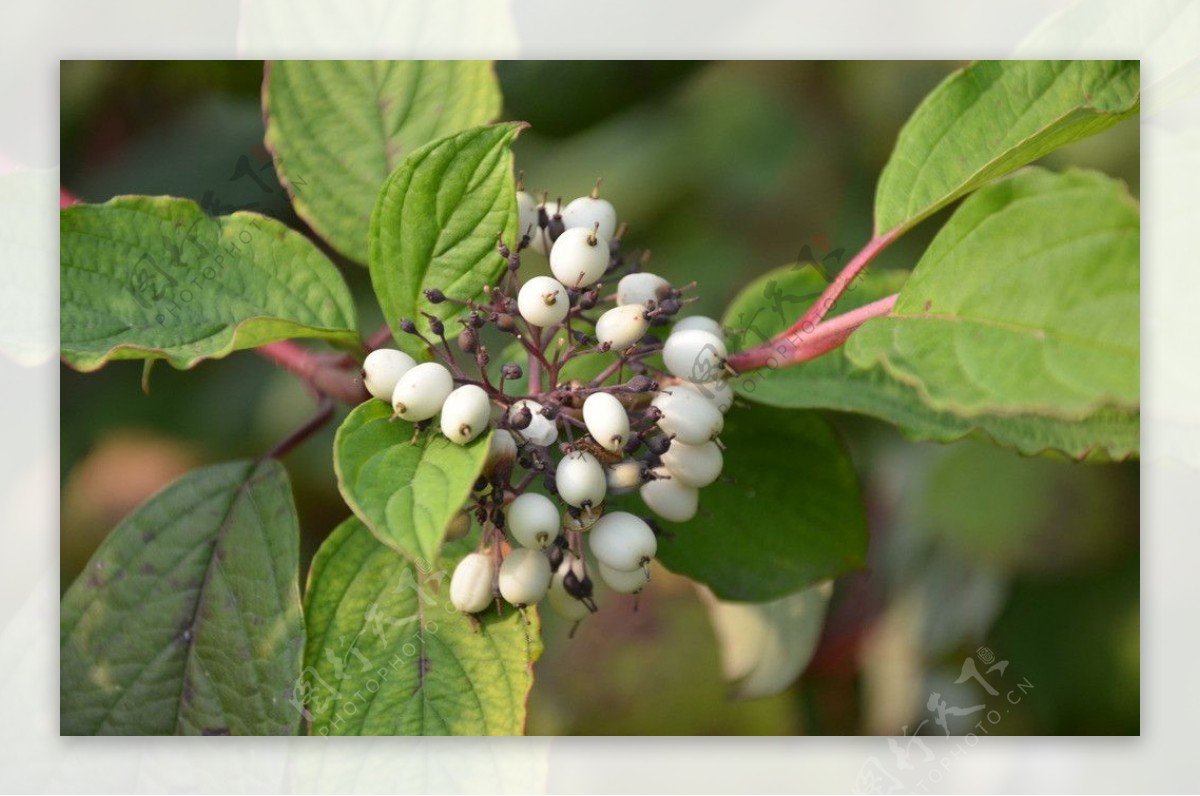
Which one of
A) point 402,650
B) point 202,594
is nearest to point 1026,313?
point 402,650

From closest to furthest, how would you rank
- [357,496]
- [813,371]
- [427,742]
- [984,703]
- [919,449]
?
1. [357,496]
2. [813,371]
3. [427,742]
4. [984,703]
5. [919,449]

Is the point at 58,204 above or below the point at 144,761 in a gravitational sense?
above

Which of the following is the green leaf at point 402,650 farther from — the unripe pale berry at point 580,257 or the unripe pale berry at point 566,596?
the unripe pale berry at point 580,257

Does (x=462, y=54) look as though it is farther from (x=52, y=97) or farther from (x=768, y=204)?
(x=768, y=204)

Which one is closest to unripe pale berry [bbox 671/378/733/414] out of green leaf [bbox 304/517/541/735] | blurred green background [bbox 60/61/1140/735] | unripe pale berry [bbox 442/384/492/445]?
unripe pale berry [bbox 442/384/492/445]

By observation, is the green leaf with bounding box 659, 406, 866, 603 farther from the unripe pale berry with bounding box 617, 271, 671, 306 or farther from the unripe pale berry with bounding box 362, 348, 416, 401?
the unripe pale berry with bounding box 362, 348, 416, 401

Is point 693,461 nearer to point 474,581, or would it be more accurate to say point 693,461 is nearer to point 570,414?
point 570,414

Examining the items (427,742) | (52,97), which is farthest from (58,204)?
(427,742)

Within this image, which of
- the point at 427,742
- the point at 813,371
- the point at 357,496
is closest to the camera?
the point at 357,496
